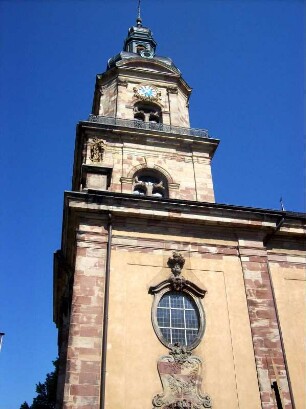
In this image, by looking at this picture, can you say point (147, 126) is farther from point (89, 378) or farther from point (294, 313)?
point (89, 378)

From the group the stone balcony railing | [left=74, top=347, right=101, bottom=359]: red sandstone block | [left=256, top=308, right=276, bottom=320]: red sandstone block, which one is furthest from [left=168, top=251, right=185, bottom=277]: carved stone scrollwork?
the stone balcony railing

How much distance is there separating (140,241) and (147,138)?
23.0 feet

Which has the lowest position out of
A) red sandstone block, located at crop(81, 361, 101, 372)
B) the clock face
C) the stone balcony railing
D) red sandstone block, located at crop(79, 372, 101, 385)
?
red sandstone block, located at crop(79, 372, 101, 385)

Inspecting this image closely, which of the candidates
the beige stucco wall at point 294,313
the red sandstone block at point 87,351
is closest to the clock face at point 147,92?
the beige stucco wall at point 294,313

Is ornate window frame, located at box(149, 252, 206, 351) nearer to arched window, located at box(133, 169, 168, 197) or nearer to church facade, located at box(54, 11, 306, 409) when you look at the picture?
church facade, located at box(54, 11, 306, 409)

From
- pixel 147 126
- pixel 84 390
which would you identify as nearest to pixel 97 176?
pixel 147 126

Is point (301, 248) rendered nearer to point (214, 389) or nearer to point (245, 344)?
point (245, 344)

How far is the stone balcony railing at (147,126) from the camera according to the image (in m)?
19.8

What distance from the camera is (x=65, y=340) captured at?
15.6 metres

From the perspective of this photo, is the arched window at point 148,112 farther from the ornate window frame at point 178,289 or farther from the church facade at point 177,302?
the ornate window frame at point 178,289

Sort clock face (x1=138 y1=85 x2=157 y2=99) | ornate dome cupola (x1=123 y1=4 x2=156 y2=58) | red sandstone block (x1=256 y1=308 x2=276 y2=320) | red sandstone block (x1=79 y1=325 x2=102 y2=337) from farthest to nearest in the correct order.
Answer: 1. ornate dome cupola (x1=123 y1=4 x2=156 y2=58)
2. clock face (x1=138 y1=85 x2=157 y2=99)
3. red sandstone block (x1=256 y1=308 x2=276 y2=320)
4. red sandstone block (x1=79 y1=325 x2=102 y2=337)

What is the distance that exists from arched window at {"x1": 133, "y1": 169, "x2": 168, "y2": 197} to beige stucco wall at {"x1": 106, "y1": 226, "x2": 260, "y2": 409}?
14.5 ft

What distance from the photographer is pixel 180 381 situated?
11.7m

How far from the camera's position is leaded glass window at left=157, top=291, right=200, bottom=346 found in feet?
41.3
